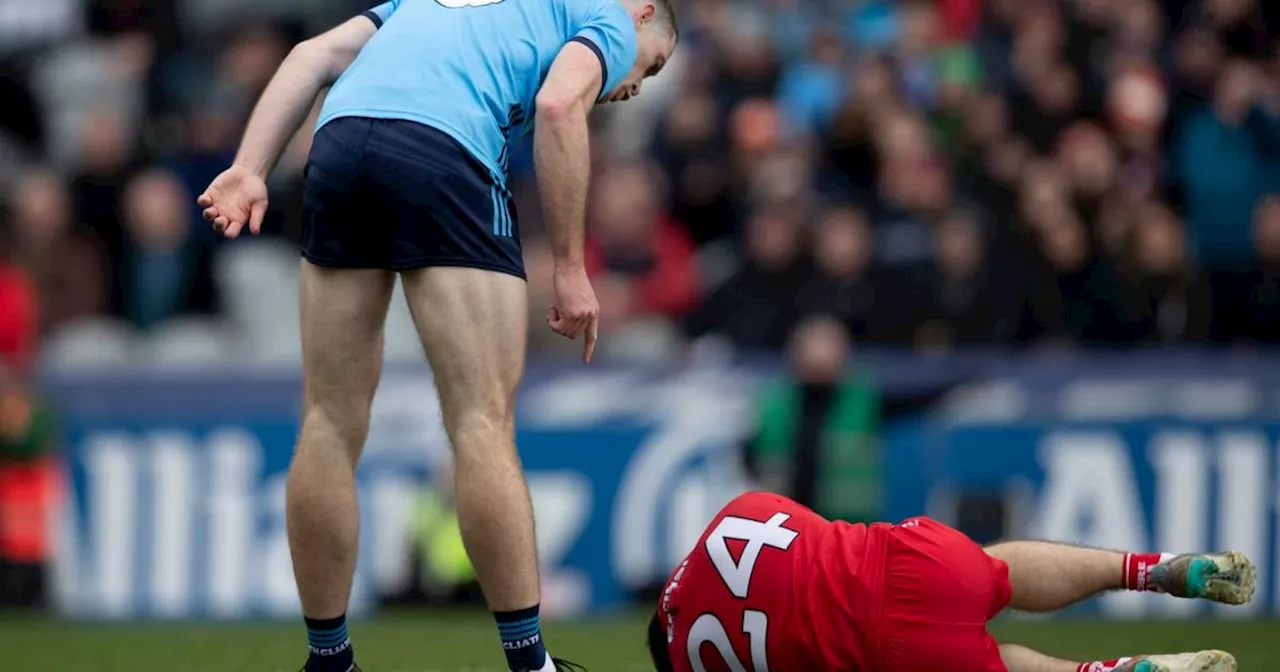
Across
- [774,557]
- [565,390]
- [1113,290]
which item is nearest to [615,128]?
[565,390]

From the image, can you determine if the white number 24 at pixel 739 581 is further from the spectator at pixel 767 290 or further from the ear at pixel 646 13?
the spectator at pixel 767 290

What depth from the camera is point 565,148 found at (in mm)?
5234

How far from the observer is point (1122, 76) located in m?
13.0

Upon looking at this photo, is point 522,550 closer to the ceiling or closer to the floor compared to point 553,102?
closer to the floor

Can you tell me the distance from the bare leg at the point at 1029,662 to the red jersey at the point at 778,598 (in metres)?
0.51

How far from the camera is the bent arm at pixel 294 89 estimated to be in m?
5.53

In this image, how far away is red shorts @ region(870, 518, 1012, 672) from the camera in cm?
533

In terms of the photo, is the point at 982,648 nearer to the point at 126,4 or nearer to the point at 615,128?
the point at 615,128

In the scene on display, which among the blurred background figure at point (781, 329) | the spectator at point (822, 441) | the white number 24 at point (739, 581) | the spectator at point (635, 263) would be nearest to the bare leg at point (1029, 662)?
the white number 24 at point (739, 581)

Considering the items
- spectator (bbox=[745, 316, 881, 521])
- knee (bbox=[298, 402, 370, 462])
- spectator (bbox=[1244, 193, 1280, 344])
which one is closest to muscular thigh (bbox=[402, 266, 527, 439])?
knee (bbox=[298, 402, 370, 462])

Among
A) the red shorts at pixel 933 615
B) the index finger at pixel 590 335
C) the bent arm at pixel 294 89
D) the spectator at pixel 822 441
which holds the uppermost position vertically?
the bent arm at pixel 294 89

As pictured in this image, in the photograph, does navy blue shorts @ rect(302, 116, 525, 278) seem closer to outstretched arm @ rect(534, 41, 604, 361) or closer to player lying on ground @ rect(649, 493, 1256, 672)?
outstretched arm @ rect(534, 41, 604, 361)

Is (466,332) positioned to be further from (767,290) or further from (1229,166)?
(1229,166)

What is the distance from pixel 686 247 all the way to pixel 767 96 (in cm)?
153
